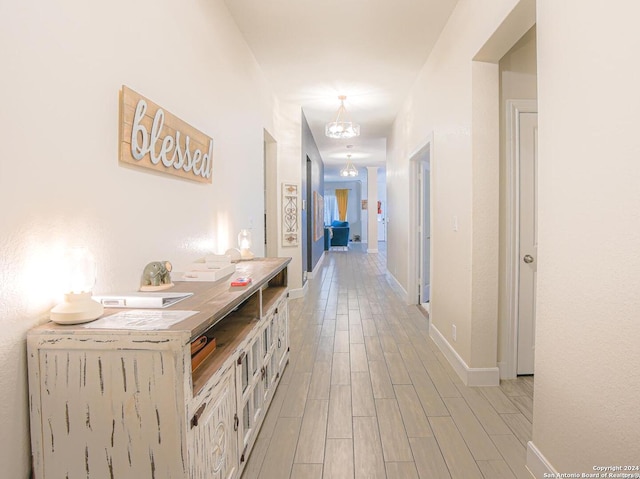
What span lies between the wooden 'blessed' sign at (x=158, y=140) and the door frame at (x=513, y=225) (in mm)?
2074

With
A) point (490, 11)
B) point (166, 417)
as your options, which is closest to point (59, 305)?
point (166, 417)

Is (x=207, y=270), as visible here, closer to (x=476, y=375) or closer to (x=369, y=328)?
(x=476, y=375)

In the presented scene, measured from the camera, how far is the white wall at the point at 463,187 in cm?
246

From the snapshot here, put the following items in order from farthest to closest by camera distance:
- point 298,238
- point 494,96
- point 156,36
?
point 298,238
point 494,96
point 156,36

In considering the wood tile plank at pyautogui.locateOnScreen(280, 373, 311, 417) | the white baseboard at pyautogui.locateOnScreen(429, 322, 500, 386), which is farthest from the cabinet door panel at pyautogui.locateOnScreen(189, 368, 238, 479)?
the white baseboard at pyautogui.locateOnScreen(429, 322, 500, 386)

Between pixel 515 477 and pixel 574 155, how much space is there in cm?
140

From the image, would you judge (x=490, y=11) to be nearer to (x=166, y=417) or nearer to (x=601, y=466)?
(x=601, y=466)

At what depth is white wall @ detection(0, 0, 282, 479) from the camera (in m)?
1.01

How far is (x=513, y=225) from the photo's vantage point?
2.58 meters

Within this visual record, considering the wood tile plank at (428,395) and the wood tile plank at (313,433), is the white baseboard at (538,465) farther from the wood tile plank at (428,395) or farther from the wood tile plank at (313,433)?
the wood tile plank at (313,433)

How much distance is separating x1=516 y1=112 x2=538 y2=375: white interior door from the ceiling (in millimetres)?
1161

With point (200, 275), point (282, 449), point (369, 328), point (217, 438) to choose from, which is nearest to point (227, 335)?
point (200, 275)

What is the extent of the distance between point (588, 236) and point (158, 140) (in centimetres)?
181

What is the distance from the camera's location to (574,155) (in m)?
1.35
